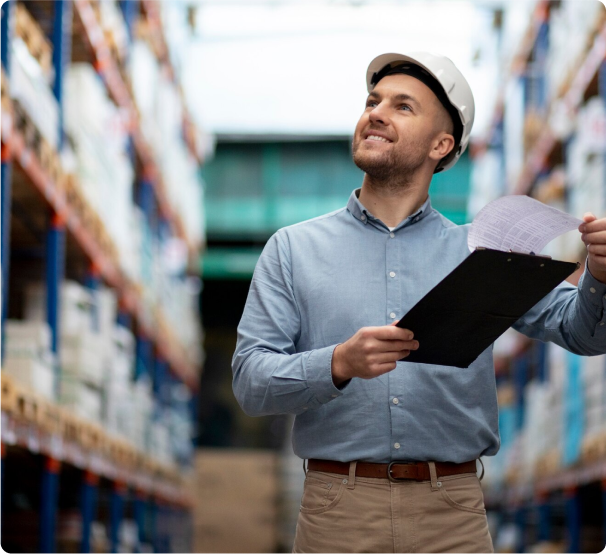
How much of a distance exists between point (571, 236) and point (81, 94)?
3.71m

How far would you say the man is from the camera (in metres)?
1.98

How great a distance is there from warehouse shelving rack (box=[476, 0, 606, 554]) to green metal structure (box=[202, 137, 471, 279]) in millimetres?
3634

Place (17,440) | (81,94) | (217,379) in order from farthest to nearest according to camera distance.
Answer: (217,379) → (81,94) → (17,440)

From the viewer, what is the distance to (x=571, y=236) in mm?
7348

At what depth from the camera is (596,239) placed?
199 cm

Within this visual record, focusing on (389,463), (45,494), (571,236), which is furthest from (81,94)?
(389,463)

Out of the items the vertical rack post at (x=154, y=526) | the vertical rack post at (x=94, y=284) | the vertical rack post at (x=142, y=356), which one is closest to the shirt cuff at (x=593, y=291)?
the vertical rack post at (x=94, y=284)

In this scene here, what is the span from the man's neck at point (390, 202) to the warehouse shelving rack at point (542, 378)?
167 inches

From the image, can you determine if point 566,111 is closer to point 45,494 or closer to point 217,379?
point 45,494

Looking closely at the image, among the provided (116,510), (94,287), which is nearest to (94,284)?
(94,287)

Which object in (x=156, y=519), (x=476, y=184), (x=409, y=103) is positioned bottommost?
(x=156, y=519)

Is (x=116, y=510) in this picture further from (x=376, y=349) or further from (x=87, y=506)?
(x=376, y=349)

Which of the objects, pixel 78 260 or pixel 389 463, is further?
pixel 78 260

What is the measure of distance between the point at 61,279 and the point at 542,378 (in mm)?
5602
